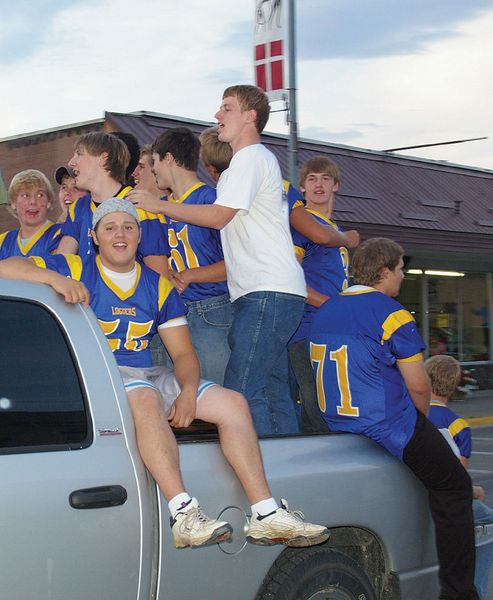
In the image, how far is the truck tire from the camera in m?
3.74

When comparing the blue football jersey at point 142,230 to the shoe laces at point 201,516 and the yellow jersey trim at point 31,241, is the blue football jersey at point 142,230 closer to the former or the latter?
the yellow jersey trim at point 31,241

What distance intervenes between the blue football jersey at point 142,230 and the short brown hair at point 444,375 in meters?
1.52

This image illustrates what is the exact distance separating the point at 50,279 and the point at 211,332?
1546 mm

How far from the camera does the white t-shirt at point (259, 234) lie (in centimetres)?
458

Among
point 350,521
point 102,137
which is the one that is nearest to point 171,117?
point 102,137

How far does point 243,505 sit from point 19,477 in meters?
0.90

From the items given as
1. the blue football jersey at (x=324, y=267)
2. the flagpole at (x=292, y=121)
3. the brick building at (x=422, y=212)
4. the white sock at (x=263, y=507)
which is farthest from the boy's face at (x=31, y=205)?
the brick building at (x=422, y=212)

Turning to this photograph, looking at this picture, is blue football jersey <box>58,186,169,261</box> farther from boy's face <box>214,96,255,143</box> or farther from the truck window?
the truck window

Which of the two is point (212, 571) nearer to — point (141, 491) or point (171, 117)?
point (141, 491)

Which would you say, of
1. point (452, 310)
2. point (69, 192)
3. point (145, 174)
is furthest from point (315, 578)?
point (452, 310)

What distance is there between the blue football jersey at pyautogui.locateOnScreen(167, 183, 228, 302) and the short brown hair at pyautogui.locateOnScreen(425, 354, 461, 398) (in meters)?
1.16

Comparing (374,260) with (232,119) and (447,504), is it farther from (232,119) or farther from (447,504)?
(447,504)

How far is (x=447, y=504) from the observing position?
170 inches

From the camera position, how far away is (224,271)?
4.96m
